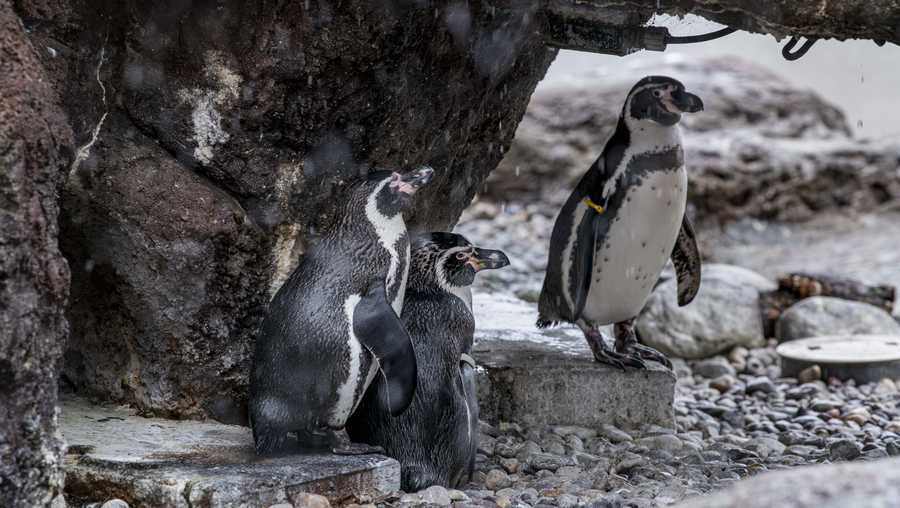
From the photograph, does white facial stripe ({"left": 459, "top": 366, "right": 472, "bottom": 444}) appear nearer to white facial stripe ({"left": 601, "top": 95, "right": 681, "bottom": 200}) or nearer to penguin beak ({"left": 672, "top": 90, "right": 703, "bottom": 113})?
white facial stripe ({"left": 601, "top": 95, "right": 681, "bottom": 200})

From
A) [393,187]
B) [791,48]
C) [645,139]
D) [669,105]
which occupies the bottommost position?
[393,187]

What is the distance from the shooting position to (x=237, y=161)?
3.51 meters

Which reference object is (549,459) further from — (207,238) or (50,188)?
(50,188)

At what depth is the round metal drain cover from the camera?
586cm

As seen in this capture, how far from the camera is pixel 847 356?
5922mm

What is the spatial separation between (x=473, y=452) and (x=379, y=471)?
0.54m

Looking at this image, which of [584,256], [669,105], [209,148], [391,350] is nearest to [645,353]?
[584,256]

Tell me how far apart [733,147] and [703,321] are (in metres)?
4.18

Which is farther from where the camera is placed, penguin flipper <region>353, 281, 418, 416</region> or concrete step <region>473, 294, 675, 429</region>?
concrete step <region>473, 294, 675, 429</region>

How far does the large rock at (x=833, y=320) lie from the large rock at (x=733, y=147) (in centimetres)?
335

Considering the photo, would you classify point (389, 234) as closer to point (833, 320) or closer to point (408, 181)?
point (408, 181)

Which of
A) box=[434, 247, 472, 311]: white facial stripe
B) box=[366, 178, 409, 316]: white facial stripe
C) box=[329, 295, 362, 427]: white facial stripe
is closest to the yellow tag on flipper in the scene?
box=[434, 247, 472, 311]: white facial stripe

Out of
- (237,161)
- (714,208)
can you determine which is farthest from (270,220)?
(714,208)

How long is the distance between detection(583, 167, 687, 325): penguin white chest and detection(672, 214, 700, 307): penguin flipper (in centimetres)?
30
